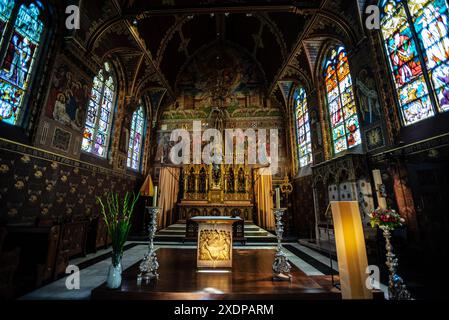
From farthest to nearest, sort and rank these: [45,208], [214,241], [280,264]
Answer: [45,208] → [214,241] → [280,264]

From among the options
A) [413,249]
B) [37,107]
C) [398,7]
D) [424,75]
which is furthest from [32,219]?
[398,7]

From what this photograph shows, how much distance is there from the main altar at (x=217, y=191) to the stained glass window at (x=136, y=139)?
9.31 feet

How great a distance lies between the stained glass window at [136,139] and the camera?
1011 cm

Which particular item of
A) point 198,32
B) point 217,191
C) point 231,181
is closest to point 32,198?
point 217,191

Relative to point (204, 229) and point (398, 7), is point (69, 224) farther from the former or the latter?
point (398, 7)

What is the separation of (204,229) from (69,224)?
4174 mm

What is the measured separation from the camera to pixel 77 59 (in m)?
6.11

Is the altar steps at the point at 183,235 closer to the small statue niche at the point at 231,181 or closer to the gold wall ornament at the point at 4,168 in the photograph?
the small statue niche at the point at 231,181

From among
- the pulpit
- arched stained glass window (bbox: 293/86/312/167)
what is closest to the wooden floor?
the pulpit

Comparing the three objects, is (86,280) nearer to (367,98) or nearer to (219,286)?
(219,286)

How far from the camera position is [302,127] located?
10.2m

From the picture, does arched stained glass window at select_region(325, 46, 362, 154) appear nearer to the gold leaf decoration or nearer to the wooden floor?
the wooden floor

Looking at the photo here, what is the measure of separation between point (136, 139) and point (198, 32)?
7.97 m

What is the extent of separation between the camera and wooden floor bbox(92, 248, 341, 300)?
2.37 metres
